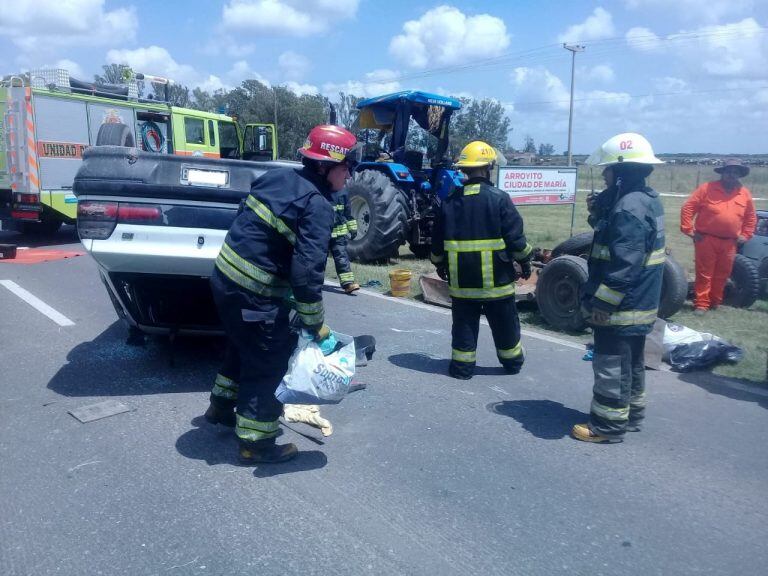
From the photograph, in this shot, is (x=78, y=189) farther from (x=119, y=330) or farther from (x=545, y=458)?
(x=545, y=458)

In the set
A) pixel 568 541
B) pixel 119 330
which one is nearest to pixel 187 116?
pixel 119 330

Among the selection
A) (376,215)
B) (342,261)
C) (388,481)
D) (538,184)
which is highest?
(538,184)

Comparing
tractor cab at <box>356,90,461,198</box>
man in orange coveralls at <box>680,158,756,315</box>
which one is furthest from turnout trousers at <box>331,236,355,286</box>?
tractor cab at <box>356,90,461,198</box>

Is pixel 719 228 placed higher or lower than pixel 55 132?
lower

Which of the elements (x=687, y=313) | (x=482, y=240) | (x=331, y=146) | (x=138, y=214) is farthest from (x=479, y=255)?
(x=687, y=313)

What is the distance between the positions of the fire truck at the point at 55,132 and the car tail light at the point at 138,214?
296 inches

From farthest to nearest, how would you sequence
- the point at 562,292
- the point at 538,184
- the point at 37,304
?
1. the point at 538,184
2. the point at 37,304
3. the point at 562,292

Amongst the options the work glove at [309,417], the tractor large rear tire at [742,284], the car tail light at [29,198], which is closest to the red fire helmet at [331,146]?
the work glove at [309,417]

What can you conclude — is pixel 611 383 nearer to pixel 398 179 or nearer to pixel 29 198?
pixel 398 179

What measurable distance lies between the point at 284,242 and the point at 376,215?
22.1 ft

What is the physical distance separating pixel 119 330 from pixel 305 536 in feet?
13.4

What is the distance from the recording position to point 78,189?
185 inches

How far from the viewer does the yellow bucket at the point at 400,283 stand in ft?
28.0

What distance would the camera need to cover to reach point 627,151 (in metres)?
4.25
